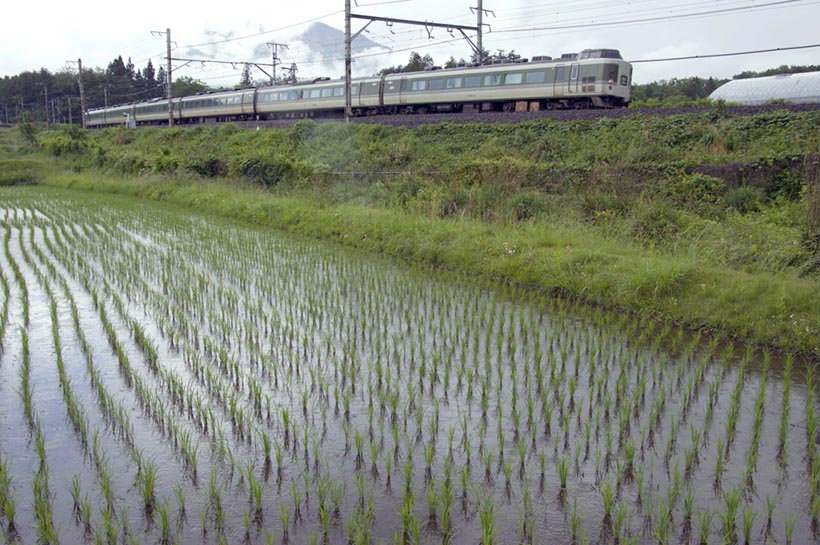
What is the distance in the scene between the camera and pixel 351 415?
450 cm

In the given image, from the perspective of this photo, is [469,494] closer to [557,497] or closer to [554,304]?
[557,497]

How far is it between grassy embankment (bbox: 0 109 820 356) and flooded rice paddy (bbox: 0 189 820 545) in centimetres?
77

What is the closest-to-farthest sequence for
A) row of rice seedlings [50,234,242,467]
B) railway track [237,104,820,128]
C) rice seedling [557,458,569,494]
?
rice seedling [557,458,569,494], row of rice seedlings [50,234,242,467], railway track [237,104,820,128]

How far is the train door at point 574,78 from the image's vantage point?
19.6 metres

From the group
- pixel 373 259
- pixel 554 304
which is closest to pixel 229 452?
pixel 554 304

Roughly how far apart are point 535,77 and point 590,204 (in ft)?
35.4

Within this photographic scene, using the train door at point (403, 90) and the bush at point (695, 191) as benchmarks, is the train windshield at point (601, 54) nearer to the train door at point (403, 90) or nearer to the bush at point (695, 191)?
the train door at point (403, 90)

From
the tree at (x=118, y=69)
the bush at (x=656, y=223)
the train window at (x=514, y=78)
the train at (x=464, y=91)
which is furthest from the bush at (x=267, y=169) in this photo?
the tree at (x=118, y=69)

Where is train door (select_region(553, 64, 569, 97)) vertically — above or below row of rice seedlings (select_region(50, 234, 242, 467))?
above

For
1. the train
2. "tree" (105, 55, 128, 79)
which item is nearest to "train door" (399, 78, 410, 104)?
the train

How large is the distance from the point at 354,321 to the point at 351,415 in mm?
2276

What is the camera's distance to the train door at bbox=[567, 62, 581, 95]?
19.6 m

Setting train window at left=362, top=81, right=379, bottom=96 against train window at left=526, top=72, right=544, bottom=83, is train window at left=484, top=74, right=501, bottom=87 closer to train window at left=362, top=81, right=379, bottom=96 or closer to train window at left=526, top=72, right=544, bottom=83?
train window at left=526, top=72, right=544, bottom=83

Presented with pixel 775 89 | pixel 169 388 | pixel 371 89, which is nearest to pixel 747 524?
pixel 169 388
